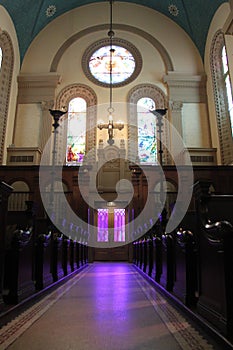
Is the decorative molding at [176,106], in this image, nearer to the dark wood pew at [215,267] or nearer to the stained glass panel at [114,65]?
the stained glass panel at [114,65]

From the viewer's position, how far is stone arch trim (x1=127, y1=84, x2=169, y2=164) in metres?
12.6

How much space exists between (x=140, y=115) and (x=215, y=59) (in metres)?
3.66

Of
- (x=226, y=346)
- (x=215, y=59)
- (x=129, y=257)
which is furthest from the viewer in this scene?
(x=215, y=59)

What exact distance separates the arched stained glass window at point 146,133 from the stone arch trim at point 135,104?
0.63 feet

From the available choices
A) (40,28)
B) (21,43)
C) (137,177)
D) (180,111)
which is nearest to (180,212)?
(137,177)

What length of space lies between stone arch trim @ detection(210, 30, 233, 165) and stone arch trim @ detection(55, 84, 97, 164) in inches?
195

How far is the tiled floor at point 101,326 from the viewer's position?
6.01 ft

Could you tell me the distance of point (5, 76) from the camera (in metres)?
11.9

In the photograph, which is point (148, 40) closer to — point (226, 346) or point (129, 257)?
point (129, 257)

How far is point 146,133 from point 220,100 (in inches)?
125

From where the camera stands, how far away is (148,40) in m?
13.7

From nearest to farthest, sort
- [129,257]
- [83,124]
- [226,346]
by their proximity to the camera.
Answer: [226,346]
[129,257]
[83,124]

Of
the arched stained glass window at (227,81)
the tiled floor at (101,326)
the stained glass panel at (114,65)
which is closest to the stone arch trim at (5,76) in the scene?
the stained glass panel at (114,65)

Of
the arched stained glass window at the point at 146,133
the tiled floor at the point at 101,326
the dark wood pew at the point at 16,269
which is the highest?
the arched stained glass window at the point at 146,133
